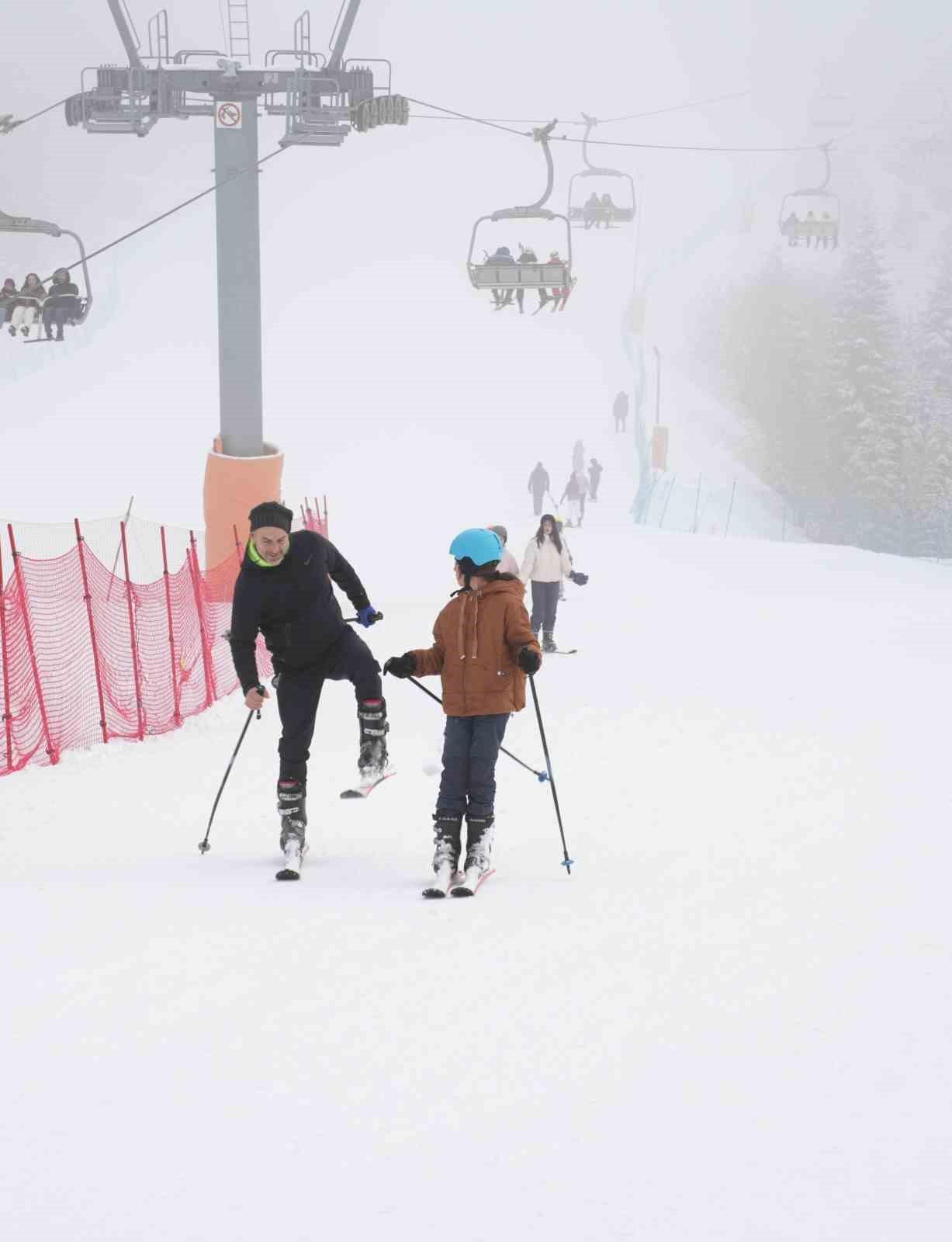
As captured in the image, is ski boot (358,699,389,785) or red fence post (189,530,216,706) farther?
red fence post (189,530,216,706)

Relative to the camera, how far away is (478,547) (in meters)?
6.26

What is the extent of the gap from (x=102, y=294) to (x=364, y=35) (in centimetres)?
5560

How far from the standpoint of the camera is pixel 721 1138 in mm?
3770

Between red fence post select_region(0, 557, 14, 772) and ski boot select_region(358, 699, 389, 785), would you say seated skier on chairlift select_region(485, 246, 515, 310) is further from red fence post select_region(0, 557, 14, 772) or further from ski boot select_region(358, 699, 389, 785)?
ski boot select_region(358, 699, 389, 785)

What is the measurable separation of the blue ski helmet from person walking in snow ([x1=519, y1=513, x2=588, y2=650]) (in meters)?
7.78

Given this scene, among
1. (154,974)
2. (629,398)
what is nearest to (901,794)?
(154,974)

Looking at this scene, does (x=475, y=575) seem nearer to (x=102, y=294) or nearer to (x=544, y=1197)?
(x=544, y=1197)

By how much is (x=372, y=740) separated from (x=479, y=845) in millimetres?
1314

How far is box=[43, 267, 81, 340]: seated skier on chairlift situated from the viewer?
19.4 meters

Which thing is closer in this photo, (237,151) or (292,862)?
(292,862)

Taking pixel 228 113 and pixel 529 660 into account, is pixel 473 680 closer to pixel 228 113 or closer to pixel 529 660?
pixel 529 660

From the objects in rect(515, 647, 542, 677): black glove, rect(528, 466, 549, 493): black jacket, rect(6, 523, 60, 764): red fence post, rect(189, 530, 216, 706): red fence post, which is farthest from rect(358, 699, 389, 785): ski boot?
rect(528, 466, 549, 493): black jacket

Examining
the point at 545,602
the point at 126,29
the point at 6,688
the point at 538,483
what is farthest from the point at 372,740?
the point at 538,483

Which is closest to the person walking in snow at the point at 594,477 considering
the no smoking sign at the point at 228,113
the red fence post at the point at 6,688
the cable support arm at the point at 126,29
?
the no smoking sign at the point at 228,113
